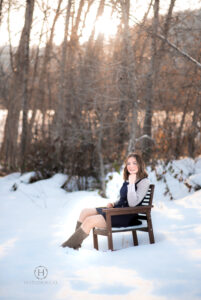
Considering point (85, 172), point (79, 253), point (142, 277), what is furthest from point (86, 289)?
point (85, 172)

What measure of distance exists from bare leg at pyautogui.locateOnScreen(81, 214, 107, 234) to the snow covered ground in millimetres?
312

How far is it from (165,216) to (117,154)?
5.27 metres

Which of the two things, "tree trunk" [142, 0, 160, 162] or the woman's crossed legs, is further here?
"tree trunk" [142, 0, 160, 162]

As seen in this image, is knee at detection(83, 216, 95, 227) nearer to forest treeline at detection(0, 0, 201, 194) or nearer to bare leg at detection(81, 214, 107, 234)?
bare leg at detection(81, 214, 107, 234)

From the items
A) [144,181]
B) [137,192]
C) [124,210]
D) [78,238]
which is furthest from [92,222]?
[144,181]

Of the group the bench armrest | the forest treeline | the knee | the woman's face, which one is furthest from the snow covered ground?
the forest treeline

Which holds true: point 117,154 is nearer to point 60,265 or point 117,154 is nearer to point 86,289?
point 60,265

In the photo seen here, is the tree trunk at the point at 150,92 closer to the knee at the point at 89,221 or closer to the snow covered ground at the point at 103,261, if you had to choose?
the snow covered ground at the point at 103,261

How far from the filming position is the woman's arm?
15.9 ft

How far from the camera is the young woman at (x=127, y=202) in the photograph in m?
4.86

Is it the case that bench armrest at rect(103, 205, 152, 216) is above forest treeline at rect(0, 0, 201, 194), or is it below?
below

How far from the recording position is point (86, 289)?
3674 mm

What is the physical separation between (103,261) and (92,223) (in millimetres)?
502

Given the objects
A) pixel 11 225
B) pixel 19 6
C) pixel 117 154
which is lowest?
pixel 11 225
